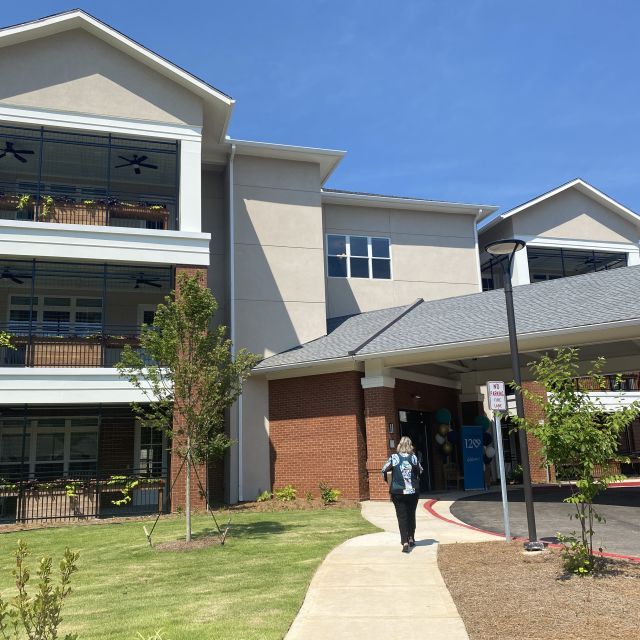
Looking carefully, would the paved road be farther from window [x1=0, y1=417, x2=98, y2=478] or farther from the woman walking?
window [x1=0, y1=417, x2=98, y2=478]

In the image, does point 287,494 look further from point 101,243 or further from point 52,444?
point 101,243

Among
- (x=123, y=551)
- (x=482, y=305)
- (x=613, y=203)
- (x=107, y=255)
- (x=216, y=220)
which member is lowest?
(x=123, y=551)

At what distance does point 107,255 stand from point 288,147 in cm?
763

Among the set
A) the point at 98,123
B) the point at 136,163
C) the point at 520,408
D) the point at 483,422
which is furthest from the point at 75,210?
the point at 483,422

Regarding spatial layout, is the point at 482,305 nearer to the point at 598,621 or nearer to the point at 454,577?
A: the point at 454,577

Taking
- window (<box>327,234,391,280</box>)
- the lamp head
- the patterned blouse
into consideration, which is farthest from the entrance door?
the lamp head

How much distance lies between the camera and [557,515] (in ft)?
47.9

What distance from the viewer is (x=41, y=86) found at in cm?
1920

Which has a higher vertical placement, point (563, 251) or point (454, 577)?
point (563, 251)

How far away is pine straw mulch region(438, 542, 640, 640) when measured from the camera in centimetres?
621

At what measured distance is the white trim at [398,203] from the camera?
25.1 m

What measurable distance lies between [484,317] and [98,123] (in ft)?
42.0

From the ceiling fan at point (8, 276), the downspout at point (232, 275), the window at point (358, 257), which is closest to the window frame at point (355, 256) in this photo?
the window at point (358, 257)

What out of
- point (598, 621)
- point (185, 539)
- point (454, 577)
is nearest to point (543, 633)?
point (598, 621)
